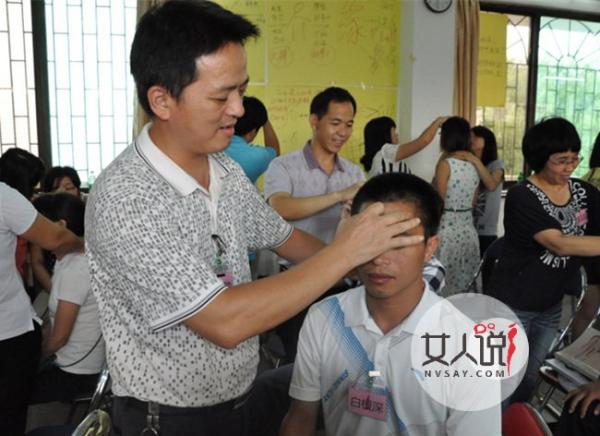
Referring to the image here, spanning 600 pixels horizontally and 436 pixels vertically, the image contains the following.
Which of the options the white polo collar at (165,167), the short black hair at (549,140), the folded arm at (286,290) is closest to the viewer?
the folded arm at (286,290)

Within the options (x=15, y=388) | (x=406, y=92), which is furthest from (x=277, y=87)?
(x=15, y=388)

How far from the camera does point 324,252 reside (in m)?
1.04

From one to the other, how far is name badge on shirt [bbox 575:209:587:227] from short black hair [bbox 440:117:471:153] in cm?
125

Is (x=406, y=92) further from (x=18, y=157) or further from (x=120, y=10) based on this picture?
(x=18, y=157)

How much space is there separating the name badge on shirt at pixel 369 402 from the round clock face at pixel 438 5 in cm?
388

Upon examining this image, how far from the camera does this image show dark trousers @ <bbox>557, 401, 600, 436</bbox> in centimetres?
166

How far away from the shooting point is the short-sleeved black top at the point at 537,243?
220cm

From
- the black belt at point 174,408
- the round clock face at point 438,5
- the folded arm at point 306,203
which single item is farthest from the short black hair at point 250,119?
the round clock face at point 438,5

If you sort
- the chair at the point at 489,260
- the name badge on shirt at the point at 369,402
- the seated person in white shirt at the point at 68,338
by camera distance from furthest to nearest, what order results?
the chair at the point at 489,260, the seated person in white shirt at the point at 68,338, the name badge on shirt at the point at 369,402

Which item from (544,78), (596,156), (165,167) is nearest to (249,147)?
(165,167)

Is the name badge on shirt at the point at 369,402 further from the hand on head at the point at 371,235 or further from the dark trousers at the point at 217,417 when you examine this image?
the hand on head at the point at 371,235

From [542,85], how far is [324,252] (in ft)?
16.6

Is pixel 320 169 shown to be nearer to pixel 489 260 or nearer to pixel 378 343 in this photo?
pixel 489 260

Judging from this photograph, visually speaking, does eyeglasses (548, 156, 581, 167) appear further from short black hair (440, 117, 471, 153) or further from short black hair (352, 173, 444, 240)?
short black hair (440, 117, 471, 153)
